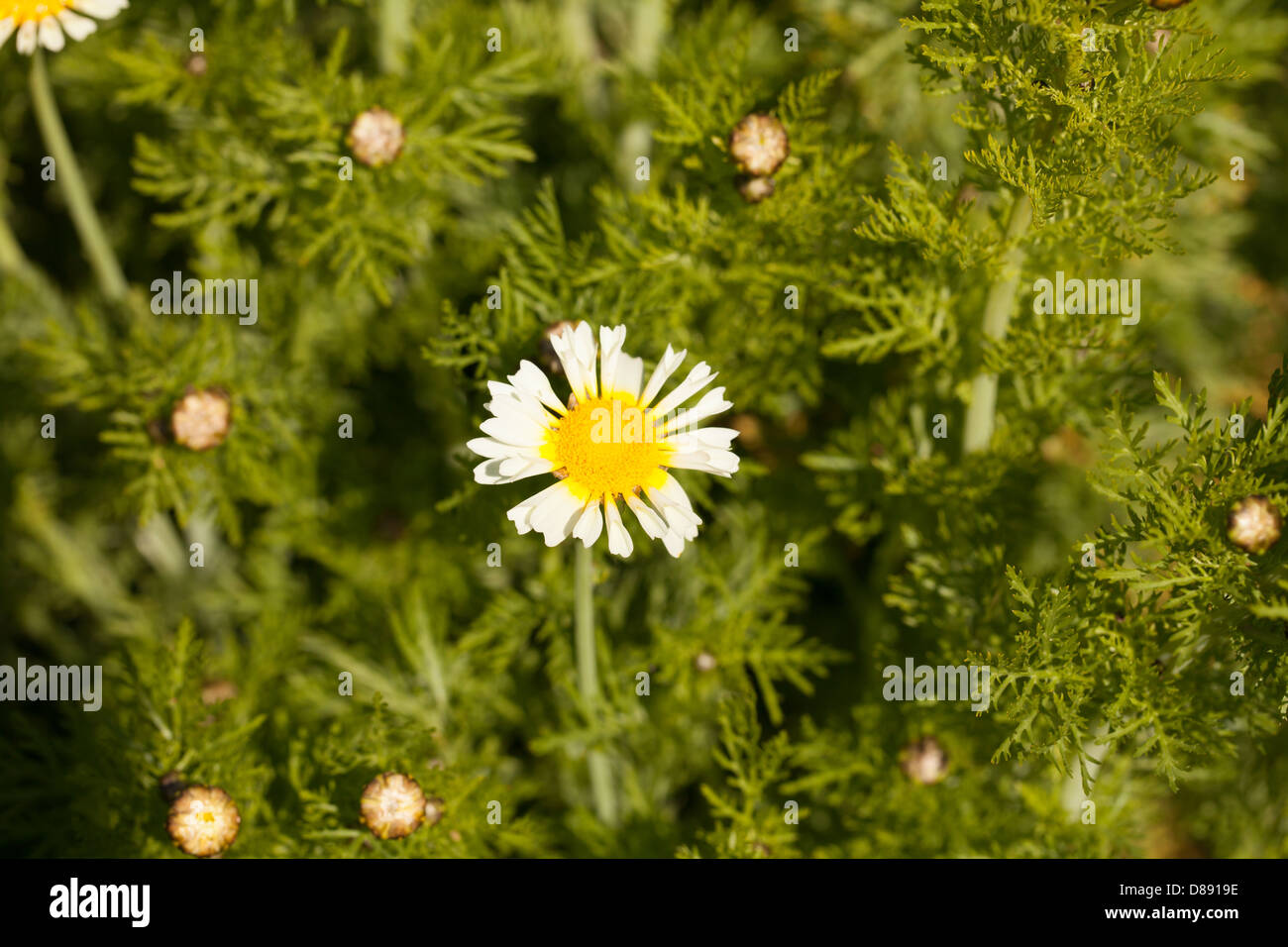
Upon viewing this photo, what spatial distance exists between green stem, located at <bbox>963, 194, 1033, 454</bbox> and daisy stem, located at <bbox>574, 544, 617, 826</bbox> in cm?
113

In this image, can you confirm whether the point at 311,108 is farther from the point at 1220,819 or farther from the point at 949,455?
the point at 1220,819

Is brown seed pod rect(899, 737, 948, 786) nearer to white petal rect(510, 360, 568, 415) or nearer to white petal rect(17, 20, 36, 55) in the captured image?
white petal rect(510, 360, 568, 415)

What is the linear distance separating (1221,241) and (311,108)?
143 inches

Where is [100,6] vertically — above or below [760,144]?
above

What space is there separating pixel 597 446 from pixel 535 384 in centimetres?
19

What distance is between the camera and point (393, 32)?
323 centimetres

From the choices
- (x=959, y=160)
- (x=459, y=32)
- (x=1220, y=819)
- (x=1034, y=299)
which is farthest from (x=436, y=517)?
(x=1220, y=819)

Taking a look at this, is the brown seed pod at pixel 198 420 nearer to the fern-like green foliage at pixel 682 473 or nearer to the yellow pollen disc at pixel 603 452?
the fern-like green foliage at pixel 682 473

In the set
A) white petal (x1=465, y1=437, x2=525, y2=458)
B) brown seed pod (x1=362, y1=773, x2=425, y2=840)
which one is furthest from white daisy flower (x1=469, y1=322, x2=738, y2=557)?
brown seed pod (x1=362, y1=773, x2=425, y2=840)

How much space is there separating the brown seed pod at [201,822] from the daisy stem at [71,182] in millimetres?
1717

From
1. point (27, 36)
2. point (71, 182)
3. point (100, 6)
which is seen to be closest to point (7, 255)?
point (71, 182)

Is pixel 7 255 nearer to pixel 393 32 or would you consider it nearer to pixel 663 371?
pixel 393 32

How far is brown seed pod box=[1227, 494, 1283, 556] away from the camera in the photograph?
7.23 feet

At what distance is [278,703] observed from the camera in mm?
3459
